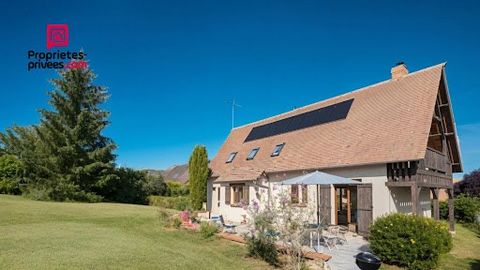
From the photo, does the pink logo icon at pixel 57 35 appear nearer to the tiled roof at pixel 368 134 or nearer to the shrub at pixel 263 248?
the tiled roof at pixel 368 134

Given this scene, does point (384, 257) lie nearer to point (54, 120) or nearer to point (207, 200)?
point (207, 200)

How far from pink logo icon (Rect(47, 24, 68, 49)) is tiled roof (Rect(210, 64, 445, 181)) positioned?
1313 centimetres

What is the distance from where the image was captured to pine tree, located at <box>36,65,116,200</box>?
27.6 metres

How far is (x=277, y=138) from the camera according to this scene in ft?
75.7

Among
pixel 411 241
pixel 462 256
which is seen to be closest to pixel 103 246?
pixel 411 241

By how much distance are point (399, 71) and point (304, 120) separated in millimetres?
6408

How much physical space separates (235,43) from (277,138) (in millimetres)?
7126

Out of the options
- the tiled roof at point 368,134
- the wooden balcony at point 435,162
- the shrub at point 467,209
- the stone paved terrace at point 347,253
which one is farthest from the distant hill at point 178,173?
the stone paved terrace at point 347,253

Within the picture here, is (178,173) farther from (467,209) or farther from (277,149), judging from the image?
A: (467,209)

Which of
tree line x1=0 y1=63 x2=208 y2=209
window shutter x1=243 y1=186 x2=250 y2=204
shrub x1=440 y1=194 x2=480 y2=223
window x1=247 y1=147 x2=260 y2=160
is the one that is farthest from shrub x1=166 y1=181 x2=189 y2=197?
shrub x1=440 y1=194 x2=480 y2=223

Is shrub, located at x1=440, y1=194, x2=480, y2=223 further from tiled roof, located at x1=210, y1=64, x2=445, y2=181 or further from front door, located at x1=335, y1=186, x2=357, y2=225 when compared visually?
tiled roof, located at x1=210, y1=64, x2=445, y2=181

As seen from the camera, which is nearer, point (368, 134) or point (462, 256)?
point (462, 256)

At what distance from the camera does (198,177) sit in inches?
1036

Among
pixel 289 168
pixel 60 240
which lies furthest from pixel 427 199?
pixel 60 240
